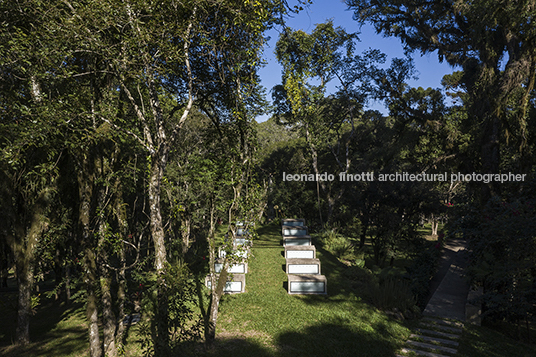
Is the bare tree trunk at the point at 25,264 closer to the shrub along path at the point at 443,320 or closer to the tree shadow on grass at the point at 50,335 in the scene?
the tree shadow on grass at the point at 50,335

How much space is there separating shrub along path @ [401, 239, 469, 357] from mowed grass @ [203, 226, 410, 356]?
1.51 feet

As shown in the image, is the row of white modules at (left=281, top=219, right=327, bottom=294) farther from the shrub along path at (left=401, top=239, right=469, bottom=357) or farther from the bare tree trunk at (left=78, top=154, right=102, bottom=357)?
the bare tree trunk at (left=78, top=154, right=102, bottom=357)

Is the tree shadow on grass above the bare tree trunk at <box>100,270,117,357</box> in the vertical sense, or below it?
below

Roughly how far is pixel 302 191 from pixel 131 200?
14.1m

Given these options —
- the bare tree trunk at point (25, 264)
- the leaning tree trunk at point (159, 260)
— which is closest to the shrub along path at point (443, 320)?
the leaning tree trunk at point (159, 260)

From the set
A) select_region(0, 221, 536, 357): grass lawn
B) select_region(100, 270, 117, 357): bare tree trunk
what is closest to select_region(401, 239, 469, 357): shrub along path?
select_region(0, 221, 536, 357): grass lawn

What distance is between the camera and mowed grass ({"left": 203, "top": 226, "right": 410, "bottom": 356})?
768cm

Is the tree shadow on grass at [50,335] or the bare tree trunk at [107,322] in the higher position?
the bare tree trunk at [107,322]

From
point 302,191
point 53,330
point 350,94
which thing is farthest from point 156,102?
point 302,191

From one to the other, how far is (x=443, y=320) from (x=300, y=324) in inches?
189

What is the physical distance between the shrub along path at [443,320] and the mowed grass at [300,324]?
46cm

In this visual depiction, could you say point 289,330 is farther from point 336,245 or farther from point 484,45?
point 484,45

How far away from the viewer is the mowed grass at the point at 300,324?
7.68m

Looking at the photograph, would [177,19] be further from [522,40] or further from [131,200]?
[131,200]
